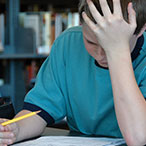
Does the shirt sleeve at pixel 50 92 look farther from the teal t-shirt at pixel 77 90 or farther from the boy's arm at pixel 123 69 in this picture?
the boy's arm at pixel 123 69

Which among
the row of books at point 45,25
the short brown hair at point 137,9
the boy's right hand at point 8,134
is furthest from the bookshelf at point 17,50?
the short brown hair at point 137,9

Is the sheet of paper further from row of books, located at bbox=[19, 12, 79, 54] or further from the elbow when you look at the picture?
row of books, located at bbox=[19, 12, 79, 54]

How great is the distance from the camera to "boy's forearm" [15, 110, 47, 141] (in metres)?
0.98

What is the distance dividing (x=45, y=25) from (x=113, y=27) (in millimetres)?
1752

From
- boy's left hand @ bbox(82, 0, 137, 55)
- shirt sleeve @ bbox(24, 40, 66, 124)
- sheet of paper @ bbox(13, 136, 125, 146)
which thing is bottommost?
A: sheet of paper @ bbox(13, 136, 125, 146)

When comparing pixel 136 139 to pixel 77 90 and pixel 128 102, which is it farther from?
pixel 77 90

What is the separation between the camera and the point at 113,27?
889mm

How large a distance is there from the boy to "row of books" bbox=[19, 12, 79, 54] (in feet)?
4.46

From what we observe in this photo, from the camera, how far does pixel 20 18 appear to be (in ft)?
8.32

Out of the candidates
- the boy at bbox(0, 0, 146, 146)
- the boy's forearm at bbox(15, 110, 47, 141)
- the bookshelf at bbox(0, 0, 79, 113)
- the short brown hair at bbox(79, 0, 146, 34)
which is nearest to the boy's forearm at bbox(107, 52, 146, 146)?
the boy at bbox(0, 0, 146, 146)

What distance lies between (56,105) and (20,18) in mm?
1543

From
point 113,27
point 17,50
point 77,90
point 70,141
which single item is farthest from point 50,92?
point 17,50

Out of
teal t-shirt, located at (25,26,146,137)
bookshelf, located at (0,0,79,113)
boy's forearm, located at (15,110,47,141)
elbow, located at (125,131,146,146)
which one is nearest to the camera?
elbow, located at (125,131,146,146)

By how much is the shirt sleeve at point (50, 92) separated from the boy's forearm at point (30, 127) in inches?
1.1
